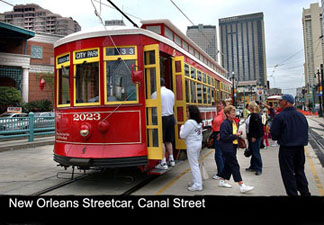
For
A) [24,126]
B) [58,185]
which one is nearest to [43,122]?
[24,126]

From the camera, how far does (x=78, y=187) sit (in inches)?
212

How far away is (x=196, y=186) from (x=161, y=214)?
1655 millimetres

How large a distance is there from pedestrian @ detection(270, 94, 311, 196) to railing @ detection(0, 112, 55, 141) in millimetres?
11068

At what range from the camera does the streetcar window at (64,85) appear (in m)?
5.56

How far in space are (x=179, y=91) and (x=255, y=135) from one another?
6.85ft

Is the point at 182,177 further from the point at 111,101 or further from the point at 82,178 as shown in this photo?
the point at 111,101

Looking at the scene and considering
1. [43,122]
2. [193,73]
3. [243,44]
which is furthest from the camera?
[243,44]

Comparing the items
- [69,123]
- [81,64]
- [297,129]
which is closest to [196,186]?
[297,129]

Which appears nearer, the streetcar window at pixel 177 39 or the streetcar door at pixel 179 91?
the streetcar door at pixel 179 91

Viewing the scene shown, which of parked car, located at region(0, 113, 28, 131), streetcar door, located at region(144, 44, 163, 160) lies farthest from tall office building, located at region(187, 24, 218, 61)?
streetcar door, located at region(144, 44, 163, 160)

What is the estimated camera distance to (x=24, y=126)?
1216 centimetres

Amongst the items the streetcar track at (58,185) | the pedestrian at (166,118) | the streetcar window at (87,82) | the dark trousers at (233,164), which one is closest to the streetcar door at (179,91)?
the pedestrian at (166,118)

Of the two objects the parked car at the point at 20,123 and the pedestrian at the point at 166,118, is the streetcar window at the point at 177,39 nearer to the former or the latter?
the pedestrian at the point at 166,118

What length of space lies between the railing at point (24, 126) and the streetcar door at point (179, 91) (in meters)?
8.37
